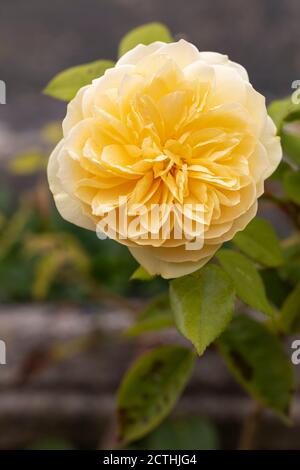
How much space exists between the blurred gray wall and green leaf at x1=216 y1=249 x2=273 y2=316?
2.98 feet

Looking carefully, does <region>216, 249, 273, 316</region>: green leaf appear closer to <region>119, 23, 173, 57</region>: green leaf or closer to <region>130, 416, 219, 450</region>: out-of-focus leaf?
<region>119, 23, 173, 57</region>: green leaf

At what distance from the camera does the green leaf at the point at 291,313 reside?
507 millimetres

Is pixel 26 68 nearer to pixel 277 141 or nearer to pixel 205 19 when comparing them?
pixel 205 19

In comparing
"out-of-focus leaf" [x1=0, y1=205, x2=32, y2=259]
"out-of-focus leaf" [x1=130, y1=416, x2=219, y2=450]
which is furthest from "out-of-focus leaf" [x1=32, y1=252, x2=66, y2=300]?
"out-of-focus leaf" [x1=130, y1=416, x2=219, y2=450]

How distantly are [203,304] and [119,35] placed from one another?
1062 mm

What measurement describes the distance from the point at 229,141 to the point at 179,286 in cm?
9

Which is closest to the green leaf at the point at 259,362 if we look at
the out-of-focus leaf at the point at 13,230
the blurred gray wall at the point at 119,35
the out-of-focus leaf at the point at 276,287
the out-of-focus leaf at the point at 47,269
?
the out-of-focus leaf at the point at 276,287

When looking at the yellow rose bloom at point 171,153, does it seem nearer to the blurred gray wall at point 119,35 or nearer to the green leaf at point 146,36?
the green leaf at point 146,36

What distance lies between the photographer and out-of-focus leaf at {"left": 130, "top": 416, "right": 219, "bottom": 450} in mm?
754

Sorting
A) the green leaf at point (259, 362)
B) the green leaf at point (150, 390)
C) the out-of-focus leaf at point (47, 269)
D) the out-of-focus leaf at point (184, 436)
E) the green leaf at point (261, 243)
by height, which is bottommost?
the out-of-focus leaf at point (184, 436)

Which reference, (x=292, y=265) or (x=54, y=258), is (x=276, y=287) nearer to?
(x=292, y=265)

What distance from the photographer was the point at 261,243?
457 millimetres

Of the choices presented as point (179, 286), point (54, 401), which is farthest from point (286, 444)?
point (179, 286)

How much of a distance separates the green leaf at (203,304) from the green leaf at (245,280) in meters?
0.01
